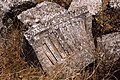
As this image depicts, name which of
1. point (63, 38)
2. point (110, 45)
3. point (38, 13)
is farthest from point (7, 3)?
point (110, 45)

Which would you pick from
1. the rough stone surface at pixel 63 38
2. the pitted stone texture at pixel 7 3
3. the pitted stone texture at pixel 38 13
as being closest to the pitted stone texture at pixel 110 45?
the rough stone surface at pixel 63 38

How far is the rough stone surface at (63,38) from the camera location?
484cm

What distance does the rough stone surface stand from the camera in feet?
15.9

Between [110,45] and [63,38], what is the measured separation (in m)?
0.55

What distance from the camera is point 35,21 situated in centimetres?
539

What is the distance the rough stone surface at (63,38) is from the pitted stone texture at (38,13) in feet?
0.85

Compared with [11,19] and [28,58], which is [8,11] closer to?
[11,19]

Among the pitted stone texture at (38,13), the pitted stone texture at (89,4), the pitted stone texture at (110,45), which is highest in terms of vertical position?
the pitted stone texture at (38,13)

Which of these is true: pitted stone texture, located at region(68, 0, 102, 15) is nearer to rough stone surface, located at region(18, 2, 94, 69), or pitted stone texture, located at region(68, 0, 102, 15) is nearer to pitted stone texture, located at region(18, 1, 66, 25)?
pitted stone texture, located at region(18, 1, 66, 25)

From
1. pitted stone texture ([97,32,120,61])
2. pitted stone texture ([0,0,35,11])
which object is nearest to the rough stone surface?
pitted stone texture ([97,32,120,61])

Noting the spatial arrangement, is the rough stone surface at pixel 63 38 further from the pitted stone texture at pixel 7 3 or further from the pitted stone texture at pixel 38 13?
the pitted stone texture at pixel 7 3

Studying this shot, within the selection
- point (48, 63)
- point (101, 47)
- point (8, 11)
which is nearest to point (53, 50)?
point (48, 63)

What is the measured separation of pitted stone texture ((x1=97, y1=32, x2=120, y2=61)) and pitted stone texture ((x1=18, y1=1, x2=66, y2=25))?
0.67 meters

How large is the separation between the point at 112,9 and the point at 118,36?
1.94 ft
